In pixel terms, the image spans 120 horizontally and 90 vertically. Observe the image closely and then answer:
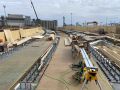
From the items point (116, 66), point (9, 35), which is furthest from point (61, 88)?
point (9, 35)

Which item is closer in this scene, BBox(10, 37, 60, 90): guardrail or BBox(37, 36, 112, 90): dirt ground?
BBox(10, 37, 60, 90): guardrail

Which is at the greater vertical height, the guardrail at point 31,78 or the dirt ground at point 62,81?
the guardrail at point 31,78

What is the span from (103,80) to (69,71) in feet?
6.93

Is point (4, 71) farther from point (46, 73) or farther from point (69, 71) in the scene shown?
point (69, 71)

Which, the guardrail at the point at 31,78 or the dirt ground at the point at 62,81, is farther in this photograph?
the dirt ground at the point at 62,81

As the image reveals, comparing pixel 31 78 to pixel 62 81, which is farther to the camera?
pixel 31 78

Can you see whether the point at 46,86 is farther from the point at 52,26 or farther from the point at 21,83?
the point at 52,26

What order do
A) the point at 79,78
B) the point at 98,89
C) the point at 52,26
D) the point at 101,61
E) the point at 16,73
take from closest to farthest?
the point at 98,89, the point at 79,78, the point at 16,73, the point at 101,61, the point at 52,26

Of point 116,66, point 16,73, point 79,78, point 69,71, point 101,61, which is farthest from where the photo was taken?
point 101,61

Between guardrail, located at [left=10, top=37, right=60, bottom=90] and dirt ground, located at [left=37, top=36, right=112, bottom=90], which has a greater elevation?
guardrail, located at [left=10, top=37, right=60, bottom=90]

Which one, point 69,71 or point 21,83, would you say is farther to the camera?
point 69,71

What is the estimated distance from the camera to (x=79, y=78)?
10102 mm

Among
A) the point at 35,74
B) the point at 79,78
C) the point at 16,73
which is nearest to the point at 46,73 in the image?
the point at 35,74

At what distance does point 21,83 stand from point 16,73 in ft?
5.54
